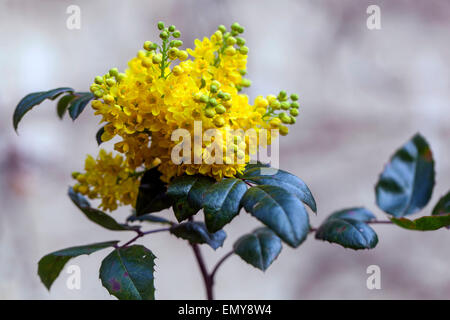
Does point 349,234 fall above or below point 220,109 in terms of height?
below

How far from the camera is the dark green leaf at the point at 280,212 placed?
47 centimetres

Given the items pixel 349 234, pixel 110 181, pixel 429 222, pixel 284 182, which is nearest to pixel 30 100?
pixel 110 181

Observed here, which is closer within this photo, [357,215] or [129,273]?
[129,273]

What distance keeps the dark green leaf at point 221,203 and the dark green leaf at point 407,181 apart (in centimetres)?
50

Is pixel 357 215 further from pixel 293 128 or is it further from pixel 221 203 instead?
pixel 293 128

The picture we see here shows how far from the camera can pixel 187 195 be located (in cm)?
55

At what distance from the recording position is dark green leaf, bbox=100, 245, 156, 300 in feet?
1.88

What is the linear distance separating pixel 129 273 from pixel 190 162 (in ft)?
0.63

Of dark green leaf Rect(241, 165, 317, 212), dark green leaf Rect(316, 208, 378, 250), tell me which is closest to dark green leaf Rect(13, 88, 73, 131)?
dark green leaf Rect(241, 165, 317, 212)

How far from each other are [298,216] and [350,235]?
0.22 m

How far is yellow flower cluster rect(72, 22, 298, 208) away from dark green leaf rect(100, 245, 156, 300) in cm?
13

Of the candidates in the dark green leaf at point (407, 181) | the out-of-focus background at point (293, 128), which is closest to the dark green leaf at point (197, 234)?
the dark green leaf at point (407, 181)

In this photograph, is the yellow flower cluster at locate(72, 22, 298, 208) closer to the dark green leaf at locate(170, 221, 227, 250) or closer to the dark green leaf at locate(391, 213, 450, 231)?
the dark green leaf at locate(170, 221, 227, 250)
